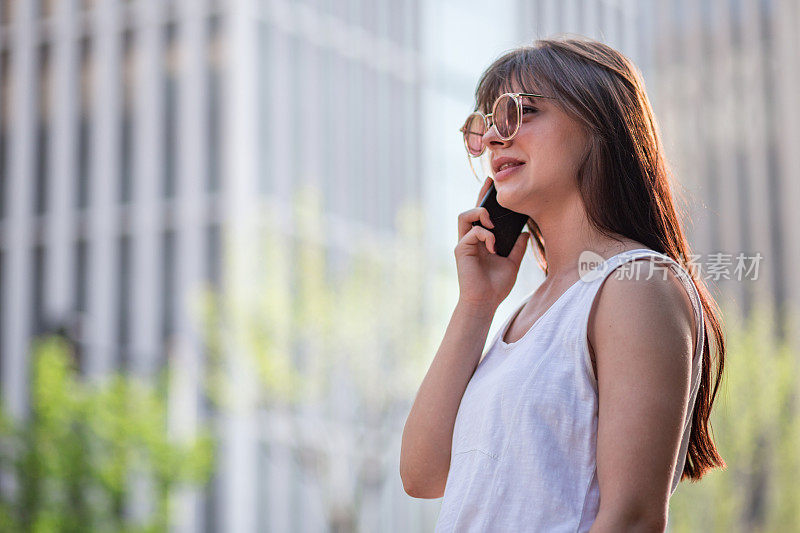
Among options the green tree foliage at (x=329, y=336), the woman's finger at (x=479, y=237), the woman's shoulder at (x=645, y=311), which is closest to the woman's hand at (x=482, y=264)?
the woman's finger at (x=479, y=237)

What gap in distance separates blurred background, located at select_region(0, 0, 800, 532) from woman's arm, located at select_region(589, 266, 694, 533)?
16.9 m

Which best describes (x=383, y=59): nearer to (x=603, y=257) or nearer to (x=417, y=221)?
(x=417, y=221)

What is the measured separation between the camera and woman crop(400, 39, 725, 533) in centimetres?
189

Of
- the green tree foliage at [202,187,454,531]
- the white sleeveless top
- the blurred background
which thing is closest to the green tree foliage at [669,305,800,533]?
the blurred background

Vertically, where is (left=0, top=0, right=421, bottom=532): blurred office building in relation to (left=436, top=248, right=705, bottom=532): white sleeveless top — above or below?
above

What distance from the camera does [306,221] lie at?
24641mm

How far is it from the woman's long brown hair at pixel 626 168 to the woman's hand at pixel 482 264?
0.34 meters

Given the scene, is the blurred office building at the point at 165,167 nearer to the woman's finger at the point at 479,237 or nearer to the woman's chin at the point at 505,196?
the woman's finger at the point at 479,237

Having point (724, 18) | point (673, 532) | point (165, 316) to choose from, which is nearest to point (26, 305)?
point (165, 316)

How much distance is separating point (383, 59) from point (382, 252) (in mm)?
7963

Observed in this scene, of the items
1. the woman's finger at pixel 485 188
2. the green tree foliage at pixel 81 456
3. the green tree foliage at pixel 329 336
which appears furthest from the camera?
the green tree foliage at pixel 329 336

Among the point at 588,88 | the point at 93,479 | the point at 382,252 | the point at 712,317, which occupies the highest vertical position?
the point at 382,252

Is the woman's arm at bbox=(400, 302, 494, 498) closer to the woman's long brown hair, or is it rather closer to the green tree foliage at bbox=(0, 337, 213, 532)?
the woman's long brown hair

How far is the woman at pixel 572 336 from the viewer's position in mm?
1891
